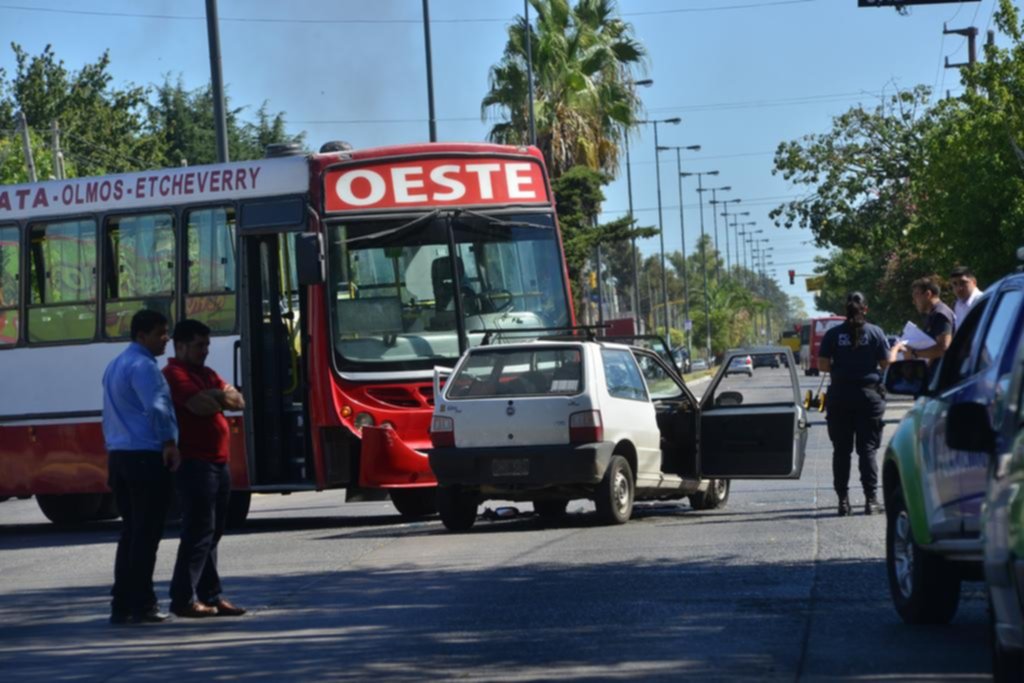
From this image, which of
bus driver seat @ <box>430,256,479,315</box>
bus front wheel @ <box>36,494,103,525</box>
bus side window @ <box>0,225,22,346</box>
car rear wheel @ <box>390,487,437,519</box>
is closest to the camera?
bus driver seat @ <box>430,256,479,315</box>

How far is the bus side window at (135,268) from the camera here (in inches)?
744

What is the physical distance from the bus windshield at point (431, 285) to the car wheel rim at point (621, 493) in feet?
7.89

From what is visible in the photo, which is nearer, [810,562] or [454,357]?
[810,562]

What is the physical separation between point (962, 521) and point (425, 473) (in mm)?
9795

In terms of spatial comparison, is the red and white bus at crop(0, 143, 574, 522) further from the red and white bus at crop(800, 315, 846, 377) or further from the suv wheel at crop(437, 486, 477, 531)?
the red and white bus at crop(800, 315, 846, 377)

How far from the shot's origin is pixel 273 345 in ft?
59.9

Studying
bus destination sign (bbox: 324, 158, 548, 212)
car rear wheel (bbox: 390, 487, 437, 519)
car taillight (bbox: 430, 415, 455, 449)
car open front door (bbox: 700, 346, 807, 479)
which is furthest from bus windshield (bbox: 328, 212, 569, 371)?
car open front door (bbox: 700, 346, 807, 479)

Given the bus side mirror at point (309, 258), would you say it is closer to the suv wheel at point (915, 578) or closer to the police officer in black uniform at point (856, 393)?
the police officer in black uniform at point (856, 393)

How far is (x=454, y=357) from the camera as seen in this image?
18.0 metres

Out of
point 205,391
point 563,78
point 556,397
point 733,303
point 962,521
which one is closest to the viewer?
point 962,521

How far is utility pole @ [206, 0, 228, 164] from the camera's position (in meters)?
23.2

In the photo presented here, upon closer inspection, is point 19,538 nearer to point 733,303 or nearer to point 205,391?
point 205,391

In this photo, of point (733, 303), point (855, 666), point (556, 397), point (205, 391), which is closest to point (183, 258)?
point (556, 397)

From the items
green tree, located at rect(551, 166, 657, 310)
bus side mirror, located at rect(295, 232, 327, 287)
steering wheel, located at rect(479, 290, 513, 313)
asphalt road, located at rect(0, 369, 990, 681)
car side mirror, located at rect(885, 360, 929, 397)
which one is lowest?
asphalt road, located at rect(0, 369, 990, 681)
